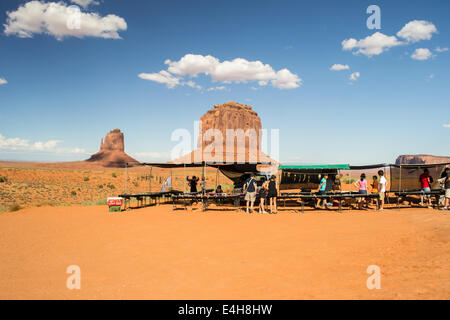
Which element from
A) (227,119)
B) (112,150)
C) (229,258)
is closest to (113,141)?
(112,150)

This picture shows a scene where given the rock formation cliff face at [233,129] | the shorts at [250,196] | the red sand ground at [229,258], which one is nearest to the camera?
the red sand ground at [229,258]

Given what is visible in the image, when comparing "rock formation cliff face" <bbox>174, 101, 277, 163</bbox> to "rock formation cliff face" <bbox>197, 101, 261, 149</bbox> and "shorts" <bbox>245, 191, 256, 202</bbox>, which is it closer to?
"rock formation cliff face" <bbox>197, 101, 261, 149</bbox>

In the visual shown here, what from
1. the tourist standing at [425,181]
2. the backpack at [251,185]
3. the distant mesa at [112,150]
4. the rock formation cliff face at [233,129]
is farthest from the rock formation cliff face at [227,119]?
the backpack at [251,185]

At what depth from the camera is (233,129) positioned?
88.9 m

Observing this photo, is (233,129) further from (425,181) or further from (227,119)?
(425,181)

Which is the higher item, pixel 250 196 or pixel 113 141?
pixel 113 141

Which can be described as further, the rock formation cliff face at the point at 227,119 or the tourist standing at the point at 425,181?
the rock formation cliff face at the point at 227,119

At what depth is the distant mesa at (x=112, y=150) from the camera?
121 metres

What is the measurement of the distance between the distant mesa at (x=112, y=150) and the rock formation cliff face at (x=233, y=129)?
48.9 metres

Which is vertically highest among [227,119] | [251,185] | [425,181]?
[227,119]

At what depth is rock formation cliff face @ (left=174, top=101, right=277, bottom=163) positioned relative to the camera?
276ft

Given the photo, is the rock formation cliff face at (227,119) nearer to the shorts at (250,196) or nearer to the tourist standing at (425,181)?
the tourist standing at (425,181)

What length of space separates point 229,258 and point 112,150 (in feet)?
427
